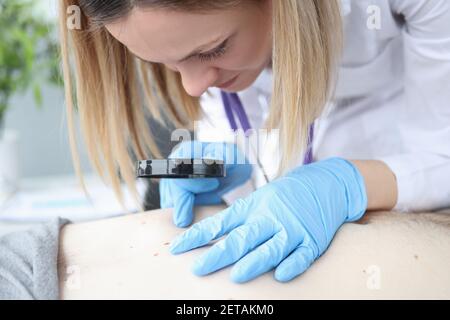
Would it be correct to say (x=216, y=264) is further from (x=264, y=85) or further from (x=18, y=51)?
(x=18, y=51)

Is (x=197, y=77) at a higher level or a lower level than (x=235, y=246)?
higher

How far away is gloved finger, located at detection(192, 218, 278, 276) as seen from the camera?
837 millimetres

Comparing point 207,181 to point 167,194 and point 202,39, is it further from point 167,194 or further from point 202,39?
point 202,39

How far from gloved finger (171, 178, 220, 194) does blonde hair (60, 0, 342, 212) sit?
0.16 m

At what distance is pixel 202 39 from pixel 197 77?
124 mm

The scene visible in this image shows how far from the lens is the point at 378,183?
1.13 metres

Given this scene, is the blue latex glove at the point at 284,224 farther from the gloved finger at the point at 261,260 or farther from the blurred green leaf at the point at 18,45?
the blurred green leaf at the point at 18,45

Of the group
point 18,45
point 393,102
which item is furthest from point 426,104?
point 18,45

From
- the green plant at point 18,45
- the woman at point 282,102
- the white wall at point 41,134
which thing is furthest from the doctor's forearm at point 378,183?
the white wall at point 41,134

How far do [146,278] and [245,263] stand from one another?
149 mm

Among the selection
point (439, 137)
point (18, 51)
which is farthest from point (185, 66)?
point (18, 51)

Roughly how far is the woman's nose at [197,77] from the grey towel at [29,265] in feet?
1.24

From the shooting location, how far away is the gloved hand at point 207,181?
1.19 meters

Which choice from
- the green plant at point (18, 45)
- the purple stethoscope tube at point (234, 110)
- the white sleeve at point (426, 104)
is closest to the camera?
the white sleeve at point (426, 104)
